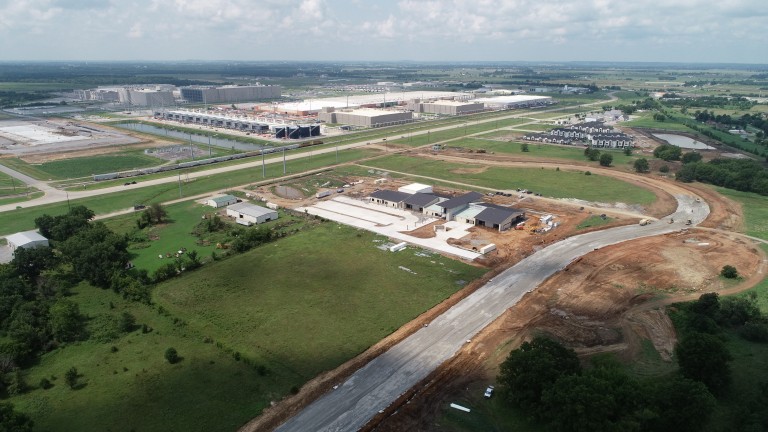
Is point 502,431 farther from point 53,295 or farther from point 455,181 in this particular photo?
point 455,181

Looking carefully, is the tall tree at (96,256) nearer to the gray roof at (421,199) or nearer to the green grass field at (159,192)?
the green grass field at (159,192)

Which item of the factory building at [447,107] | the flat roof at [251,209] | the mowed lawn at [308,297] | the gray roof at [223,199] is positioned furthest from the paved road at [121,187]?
the factory building at [447,107]

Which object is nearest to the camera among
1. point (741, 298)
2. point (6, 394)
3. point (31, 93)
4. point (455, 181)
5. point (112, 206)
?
point (6, 394)

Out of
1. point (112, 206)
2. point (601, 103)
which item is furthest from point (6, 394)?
point (601, 103)

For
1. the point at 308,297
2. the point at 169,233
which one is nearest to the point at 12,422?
the point at 308,297

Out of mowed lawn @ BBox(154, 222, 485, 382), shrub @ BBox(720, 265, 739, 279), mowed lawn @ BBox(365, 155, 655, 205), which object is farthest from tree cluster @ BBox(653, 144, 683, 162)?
mowed lawn @ BBox(154, 222, 485, 382)

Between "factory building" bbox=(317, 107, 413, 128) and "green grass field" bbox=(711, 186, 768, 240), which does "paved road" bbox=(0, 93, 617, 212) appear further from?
"green grass field" bbox=(711, 186, 768, 240)
